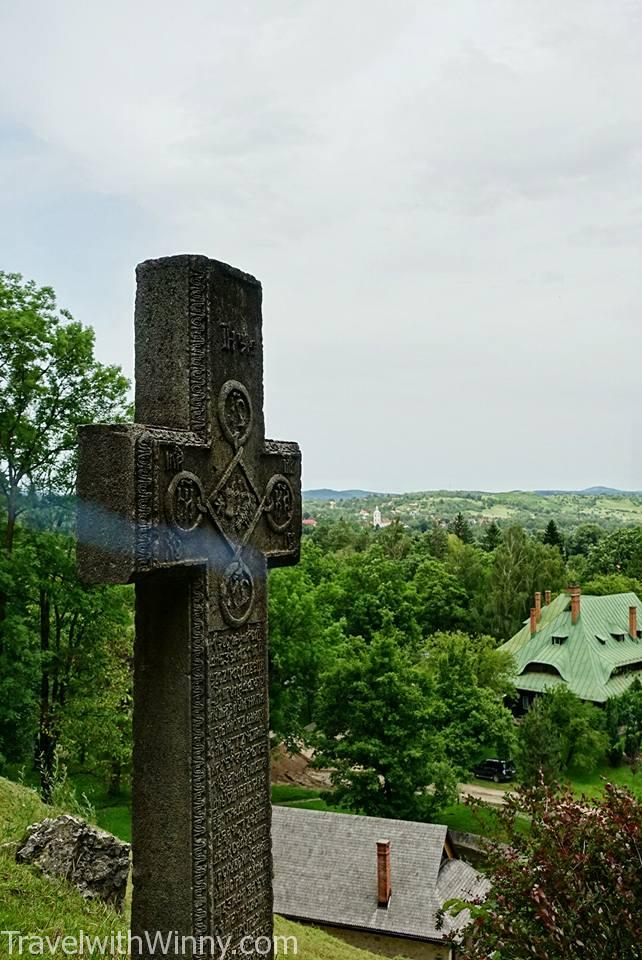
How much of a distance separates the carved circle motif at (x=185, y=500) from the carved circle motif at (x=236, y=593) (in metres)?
0.52

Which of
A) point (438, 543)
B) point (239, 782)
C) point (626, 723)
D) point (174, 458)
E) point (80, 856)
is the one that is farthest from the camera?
point (438, 543)

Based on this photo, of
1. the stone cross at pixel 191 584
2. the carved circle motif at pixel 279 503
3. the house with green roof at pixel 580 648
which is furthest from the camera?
the house with green roof at pixel 580 648

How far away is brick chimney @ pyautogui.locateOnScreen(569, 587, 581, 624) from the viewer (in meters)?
40.8

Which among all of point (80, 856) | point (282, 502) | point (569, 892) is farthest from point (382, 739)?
point (282, 502)

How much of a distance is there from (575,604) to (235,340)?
3897 centimetres

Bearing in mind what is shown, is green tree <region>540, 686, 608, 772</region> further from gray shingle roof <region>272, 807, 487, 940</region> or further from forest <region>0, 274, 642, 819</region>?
gray shingle roof <region>272, 807, 487, 940</region>

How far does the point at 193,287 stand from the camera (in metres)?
4.98

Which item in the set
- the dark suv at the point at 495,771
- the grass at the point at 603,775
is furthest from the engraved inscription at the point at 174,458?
the dark suv at the point at 495,771

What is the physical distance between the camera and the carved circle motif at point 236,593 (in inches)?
203

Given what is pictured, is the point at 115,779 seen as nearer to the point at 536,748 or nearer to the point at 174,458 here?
the point at 536,748

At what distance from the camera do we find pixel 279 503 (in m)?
6.04

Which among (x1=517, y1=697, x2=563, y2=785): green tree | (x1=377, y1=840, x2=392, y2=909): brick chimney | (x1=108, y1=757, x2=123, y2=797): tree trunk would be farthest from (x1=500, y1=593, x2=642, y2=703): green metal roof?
(x1=377, y1=840, x2=392, y2=909): brick chimney

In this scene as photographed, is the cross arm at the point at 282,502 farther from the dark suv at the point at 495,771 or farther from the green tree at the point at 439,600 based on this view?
the green tree at the point at 439,600

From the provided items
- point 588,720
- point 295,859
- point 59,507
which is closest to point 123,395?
point 59,507
